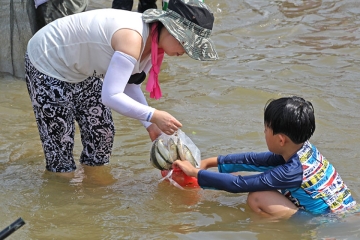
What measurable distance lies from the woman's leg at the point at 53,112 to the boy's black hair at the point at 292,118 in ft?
4.15

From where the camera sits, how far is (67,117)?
3.94 metres

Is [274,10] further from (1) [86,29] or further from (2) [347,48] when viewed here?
(1) [86,29]

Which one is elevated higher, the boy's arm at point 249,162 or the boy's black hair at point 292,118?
the boy's black hair at point 292,118

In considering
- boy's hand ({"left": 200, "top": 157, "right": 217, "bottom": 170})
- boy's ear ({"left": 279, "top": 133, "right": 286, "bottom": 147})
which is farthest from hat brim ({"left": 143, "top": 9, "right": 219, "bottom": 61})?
boy's hand ({"left": 200, "top": 157, "right": 217, "bottom": 170})

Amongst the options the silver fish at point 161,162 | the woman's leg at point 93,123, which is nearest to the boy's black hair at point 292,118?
the silver fish at point 161,162

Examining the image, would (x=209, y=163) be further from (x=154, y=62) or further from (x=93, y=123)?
(x=154, y=62)

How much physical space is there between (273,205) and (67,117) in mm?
1379

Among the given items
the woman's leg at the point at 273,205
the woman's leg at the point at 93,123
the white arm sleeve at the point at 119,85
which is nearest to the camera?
the white arm sleeve at the point at 119,85

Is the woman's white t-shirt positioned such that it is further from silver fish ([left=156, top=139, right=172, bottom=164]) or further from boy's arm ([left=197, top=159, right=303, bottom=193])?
boy's arm ([left=197, top=159, right=303, bottom=193])

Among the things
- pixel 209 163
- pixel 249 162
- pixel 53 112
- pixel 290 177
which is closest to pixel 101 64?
pixel 53 112

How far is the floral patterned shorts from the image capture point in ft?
12.5

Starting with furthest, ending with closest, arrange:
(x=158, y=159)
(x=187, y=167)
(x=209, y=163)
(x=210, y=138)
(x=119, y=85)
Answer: (x=210, y=138)
(x=209, y=163)
(x=158, y=159)
(x=187, y=167)
(x=119, y=85)

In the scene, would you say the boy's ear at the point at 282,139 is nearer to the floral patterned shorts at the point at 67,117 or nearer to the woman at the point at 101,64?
the woman at the point at 101,64

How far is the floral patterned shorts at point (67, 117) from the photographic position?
3818mm
